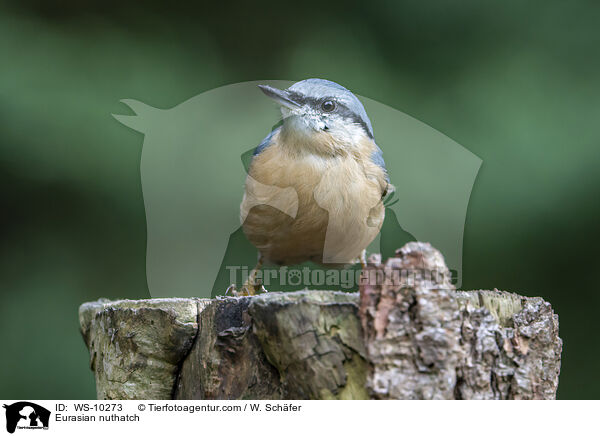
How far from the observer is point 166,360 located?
68.0 inches

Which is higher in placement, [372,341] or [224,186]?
[224,186]

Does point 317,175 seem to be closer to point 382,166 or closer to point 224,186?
point 382,166

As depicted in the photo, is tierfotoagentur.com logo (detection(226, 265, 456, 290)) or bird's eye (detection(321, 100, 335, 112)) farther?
tierfotoagentur.com logo (detection(226, 265, 456, 290))

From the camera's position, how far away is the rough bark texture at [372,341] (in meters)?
1.25

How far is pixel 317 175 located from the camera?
2324 mm

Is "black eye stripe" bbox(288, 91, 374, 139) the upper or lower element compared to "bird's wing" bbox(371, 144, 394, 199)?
upper

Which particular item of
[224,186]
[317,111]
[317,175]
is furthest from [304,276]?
[317,111]

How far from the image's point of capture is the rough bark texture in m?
1.25

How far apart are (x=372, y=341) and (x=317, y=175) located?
1.15m

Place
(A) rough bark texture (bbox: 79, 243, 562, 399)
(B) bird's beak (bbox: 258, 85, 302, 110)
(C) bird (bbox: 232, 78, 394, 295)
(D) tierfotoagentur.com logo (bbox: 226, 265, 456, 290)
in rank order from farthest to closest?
(D) tierfotoagentur.com logo (bbox: 226, 265, 456, 290), (C) bird (bbox: 232, 78, 394, 295), (B) bird's beak (bbox: 258, 85, 302, 110), (A) rough bark texture (bbox: 79, 243, 562, 399)
